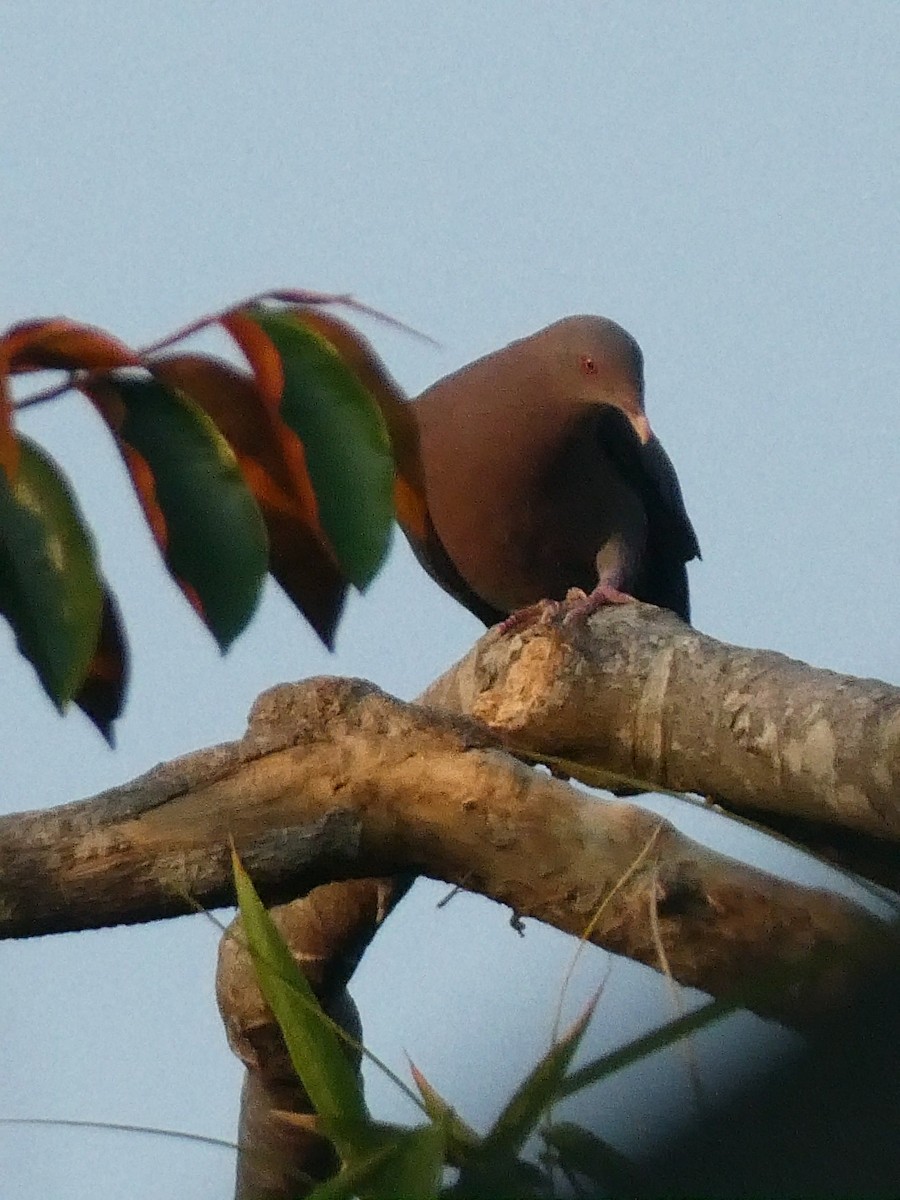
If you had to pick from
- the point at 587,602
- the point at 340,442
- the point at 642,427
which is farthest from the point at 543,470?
the point at 340,442

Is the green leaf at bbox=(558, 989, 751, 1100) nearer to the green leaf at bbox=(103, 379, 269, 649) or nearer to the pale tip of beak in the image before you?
the green leaf at bbox=(103, 379, 269, 649)

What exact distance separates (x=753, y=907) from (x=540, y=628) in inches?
32.6

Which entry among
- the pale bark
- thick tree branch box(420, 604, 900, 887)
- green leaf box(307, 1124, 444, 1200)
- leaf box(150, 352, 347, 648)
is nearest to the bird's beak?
thick tree branch box(420, 604, 900, 887)

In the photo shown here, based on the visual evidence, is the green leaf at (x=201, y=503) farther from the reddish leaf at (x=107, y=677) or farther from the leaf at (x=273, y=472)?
the reddish leaf at (x=107, y=677)

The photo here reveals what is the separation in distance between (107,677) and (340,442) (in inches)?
13.2

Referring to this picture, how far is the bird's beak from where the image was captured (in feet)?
14.8

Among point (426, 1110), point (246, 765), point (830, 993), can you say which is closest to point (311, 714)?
point (246, 765)

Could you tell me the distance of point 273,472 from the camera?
166 cm

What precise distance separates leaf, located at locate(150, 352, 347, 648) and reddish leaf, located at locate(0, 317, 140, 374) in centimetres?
8

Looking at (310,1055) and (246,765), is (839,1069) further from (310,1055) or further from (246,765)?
(246,765)

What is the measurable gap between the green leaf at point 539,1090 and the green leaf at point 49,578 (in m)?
0.58

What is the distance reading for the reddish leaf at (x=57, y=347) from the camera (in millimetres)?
1527

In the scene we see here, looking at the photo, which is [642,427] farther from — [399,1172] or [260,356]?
[399,1172]

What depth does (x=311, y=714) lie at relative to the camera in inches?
81.1
